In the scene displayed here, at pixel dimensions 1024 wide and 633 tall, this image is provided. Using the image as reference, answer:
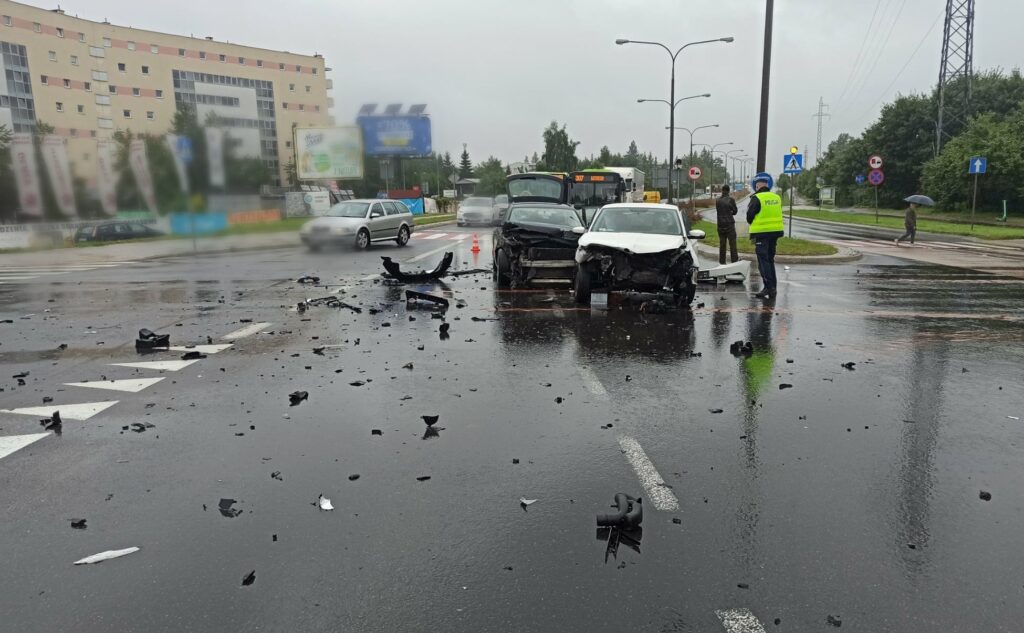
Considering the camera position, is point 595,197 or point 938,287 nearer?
point 938,287

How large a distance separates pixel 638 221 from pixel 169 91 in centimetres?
1244

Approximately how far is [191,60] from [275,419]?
15741 mm

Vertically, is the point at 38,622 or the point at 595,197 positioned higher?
the point at 595,197

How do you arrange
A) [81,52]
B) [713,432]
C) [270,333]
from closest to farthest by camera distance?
[713,432], [270,333], [81,52]

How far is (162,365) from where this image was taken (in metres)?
7.22

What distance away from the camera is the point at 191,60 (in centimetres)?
1734

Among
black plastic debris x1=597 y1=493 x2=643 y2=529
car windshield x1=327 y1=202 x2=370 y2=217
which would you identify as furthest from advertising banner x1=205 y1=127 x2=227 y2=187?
black plastic debris x1=597 y1=493 x2=643 y2=529

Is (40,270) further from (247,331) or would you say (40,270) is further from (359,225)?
(247,331)

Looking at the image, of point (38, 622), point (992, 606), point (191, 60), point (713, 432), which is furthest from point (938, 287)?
point (191, 60)

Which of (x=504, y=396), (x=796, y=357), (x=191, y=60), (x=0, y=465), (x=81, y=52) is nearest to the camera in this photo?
(x=0, y=465)

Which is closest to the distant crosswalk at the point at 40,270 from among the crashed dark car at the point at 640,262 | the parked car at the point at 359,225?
the parked car at the point at 359,225

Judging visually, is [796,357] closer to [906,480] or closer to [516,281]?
[906,480]

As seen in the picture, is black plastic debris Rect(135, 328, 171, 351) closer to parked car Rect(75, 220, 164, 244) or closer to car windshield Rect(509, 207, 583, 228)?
car windshield Rect(509, 207, 583, 228)

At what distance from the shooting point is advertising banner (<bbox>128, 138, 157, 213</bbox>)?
44.9ft
